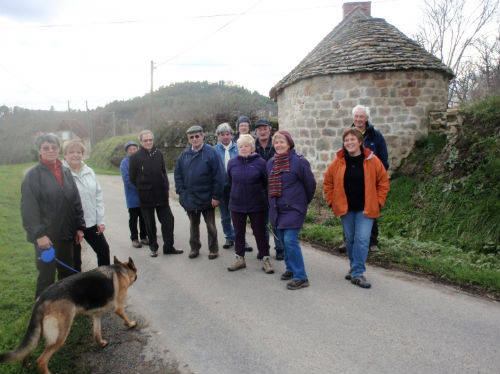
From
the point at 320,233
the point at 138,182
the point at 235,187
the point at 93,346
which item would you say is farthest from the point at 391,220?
the point at 93,346

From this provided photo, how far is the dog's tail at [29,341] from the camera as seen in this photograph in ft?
8.34

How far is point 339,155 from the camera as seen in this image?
185 inches

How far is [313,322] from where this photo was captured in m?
3.72

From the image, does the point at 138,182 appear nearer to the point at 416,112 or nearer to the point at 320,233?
the point at 320,233

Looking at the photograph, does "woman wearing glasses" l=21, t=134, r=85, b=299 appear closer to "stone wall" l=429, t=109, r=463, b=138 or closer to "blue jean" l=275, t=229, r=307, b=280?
"blue jean" l=275, t=229, r=307, b=280

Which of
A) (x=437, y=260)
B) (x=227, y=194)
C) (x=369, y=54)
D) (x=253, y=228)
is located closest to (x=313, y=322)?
(x=253, y=228)

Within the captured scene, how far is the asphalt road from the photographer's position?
3.07 meters

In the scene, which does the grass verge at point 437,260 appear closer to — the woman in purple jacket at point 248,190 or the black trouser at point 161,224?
the woman in purple jacket at point 248,190

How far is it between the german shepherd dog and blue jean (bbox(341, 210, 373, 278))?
2714 mm

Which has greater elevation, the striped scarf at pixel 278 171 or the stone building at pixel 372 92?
the stone building at pixel 372 92

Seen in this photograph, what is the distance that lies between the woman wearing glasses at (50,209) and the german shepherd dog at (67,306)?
0.67m

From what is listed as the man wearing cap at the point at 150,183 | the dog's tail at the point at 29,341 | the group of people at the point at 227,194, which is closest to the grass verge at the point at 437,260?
the group of people at the point at 227,194

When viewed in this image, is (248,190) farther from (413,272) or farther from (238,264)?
(413,272)

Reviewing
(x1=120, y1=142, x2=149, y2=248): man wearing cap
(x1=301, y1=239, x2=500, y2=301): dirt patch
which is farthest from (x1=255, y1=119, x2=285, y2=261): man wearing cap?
(x1=120, y1=142, x2=149, y2=248): man wearing cap
